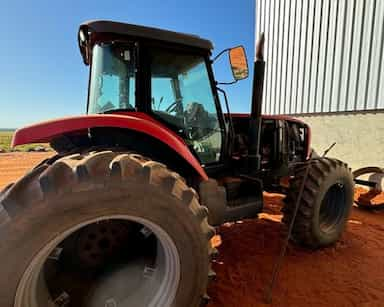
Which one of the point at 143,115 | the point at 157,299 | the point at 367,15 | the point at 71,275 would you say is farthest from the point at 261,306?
the point at 367,15

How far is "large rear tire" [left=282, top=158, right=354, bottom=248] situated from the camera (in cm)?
284

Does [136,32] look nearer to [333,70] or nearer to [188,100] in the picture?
[188,100]

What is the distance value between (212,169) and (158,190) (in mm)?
1244

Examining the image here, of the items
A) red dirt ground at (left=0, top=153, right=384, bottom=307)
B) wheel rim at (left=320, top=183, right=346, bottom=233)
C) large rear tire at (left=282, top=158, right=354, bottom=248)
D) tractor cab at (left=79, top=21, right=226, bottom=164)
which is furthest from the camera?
wheel rim at (left=320, top=183, right=346, bottom=233)

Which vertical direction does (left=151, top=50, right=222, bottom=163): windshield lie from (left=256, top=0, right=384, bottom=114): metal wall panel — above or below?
Answer: below

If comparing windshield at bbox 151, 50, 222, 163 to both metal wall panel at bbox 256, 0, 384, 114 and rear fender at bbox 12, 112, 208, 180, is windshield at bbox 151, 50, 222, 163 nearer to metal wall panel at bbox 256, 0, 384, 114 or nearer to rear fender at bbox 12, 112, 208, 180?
rear fender at bbox 12, 112, 208, 180

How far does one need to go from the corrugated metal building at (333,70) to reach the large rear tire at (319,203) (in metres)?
3.26

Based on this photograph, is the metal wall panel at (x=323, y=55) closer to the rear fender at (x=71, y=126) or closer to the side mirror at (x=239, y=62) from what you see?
the side mirror at (x=239, y=62)

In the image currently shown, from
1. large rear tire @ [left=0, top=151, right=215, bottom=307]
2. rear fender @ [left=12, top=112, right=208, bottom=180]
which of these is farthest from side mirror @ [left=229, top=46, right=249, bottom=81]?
large rear tire @ [left=0, top=151, right=215, bottom=307]

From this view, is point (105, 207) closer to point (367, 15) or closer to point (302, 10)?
point (367, 15)

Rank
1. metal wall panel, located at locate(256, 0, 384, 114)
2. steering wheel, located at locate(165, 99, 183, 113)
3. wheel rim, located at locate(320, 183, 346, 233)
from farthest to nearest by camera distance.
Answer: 1. metal wall panel, located at locate(256, 0, 384, 114)
2. wheel rim, located at locate(320, 183, 346, 233)
3. steering wheel, located at locate(165, 99, 183, 113)

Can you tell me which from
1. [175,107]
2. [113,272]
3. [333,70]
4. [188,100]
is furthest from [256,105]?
[333,70]

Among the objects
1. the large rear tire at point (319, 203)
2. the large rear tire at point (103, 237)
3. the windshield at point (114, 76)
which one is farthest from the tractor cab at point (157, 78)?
the large rear tire at point (319, 203)

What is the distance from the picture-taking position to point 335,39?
20.0ft
